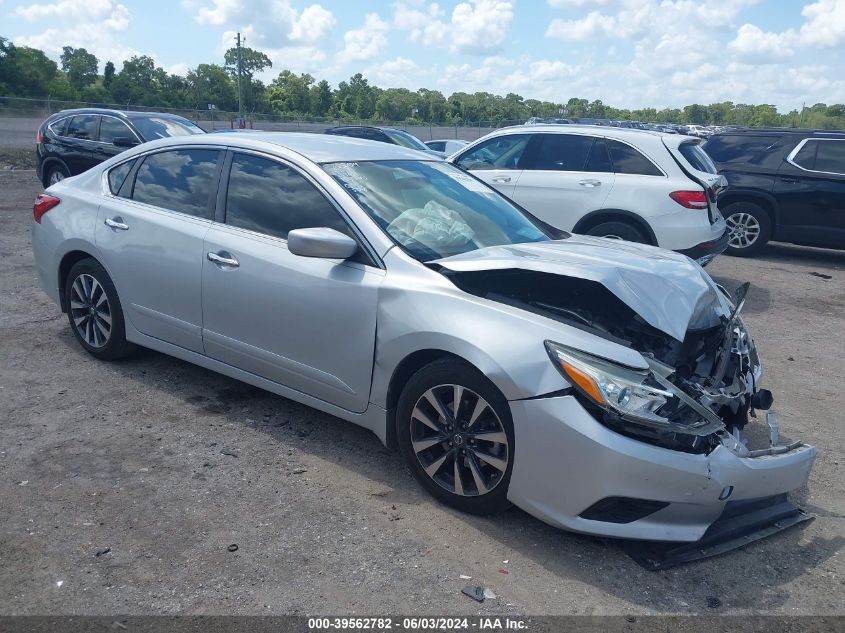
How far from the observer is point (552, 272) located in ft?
12.0

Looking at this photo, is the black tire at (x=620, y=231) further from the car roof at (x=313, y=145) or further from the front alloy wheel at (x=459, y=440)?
the front alloy wheel at (x=459, y=440)

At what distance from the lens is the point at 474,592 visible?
3.10 m

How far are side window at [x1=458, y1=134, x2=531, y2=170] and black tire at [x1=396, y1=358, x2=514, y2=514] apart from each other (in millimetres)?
6133

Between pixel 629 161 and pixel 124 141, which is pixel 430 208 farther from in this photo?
pixel 124 141

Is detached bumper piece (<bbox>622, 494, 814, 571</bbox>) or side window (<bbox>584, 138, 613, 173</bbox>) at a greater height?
side window (<bbox>584, 138, 613, 173</bbox>)

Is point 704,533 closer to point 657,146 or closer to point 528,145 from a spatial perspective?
point 657,146

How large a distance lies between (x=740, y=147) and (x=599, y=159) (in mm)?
3809

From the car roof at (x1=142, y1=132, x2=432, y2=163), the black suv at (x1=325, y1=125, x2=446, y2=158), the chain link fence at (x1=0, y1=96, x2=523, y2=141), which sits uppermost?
the car roof at (x1=142, y1=132, x2=432, y2=163)

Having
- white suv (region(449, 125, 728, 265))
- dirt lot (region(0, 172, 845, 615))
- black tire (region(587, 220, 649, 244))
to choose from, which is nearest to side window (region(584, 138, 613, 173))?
white suv (region(449, 125, 728, 265))

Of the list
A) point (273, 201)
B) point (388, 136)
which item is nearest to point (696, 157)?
point (273, 201)

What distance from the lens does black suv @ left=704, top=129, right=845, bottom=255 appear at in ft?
34.7

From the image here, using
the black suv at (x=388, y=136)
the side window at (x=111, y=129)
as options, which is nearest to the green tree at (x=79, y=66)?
the black suv at (x=388, y=136)

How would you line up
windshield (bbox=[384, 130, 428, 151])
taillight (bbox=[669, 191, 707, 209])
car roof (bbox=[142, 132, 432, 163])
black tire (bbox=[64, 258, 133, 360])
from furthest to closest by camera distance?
windshield (bbox=[384, 130, 428, 151]) < taillight (bbox=[669, 191, 707, 209]) < black tire (bbox=[64, 258, 133, 360]) < car roof (bbox=[142, 132, 432, 163])

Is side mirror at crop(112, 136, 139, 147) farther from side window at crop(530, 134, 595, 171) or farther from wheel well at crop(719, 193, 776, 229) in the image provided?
Answer: wheel well at crop(719, 193, 776, 229)
